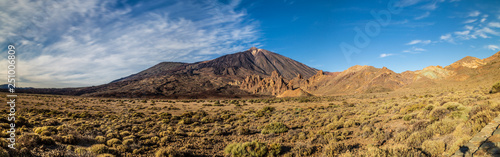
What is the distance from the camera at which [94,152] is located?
7168mm

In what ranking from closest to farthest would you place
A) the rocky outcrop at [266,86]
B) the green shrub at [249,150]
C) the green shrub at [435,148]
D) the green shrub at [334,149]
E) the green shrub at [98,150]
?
the green shrub at [435,148]
the green shrub at [334,149]
the green shrub at [98,150]
the green shrub at [249,150]
the rocky outcrop at [266,86]

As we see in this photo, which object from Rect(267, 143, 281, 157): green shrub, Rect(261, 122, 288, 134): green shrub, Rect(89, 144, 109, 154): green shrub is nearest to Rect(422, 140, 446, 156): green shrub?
Rect(267, 143, 281, 157): green shrub

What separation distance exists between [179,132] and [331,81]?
382 ft

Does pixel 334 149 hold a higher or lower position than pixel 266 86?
lower

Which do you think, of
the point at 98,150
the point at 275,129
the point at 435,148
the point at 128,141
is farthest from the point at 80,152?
the point at 435,148

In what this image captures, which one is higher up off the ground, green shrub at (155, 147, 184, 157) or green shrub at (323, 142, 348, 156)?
green shrub at (323, 142, 348, 156)

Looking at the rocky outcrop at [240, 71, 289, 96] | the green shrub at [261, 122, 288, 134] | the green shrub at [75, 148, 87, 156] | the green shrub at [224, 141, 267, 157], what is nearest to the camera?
the green shrub at [75, 148, 87, 156]

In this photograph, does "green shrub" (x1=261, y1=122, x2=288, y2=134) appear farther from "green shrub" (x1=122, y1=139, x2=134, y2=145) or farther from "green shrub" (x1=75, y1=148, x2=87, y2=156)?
"green shrub" (x1=75, y1=148, x2=87, y2=156)

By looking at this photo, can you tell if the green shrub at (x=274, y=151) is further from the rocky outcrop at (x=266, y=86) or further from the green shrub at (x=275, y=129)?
the rocky outcrop at (x=266, y=86)

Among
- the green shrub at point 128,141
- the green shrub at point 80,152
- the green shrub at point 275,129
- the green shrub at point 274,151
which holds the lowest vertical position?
the green shrub at point 275,129

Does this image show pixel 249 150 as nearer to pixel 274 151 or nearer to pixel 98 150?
pixel 274 151

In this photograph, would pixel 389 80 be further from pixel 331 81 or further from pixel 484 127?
pixel 484 127

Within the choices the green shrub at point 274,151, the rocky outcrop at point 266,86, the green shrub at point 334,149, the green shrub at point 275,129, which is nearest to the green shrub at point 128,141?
the green shrub at point 274,151

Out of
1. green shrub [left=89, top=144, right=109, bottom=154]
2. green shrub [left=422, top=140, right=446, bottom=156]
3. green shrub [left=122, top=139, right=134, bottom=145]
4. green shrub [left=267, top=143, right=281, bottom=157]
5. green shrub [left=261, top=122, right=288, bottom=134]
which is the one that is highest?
green shrub [left=422, top=140, right=446, bottom=156]
